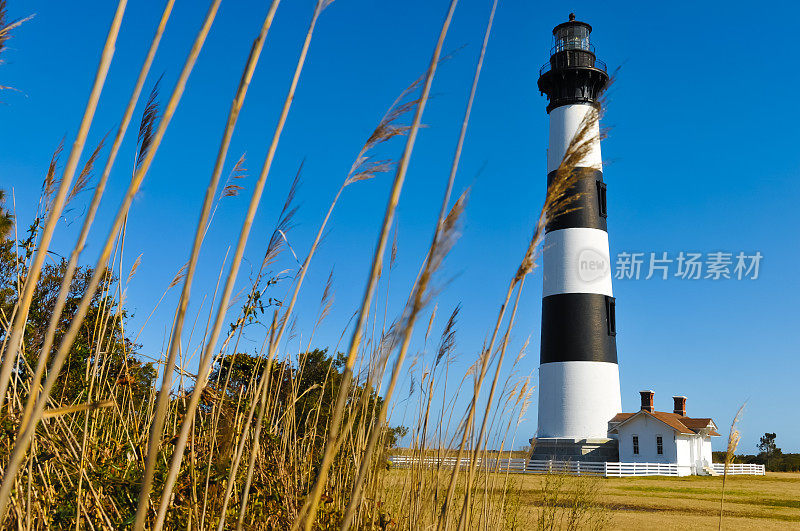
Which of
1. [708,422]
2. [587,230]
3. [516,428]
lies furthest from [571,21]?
[516,428]

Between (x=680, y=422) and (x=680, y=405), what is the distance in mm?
2775

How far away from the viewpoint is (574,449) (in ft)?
47.7

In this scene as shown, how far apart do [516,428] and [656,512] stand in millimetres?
6056

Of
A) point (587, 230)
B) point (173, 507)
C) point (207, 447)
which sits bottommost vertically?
point (173, 507)

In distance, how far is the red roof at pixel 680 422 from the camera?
1798cm

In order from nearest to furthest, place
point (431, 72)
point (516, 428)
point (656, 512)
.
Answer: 1. point (431, 72)
2. point (516, 428)
3. point (656, 512)

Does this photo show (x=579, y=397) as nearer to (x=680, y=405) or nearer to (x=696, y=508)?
(x=696, y=508)

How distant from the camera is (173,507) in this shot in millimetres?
1771

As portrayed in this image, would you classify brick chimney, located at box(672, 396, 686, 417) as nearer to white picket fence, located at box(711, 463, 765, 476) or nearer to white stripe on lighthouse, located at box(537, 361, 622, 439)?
white picket fence, located at box(711, 463, 765, 476)

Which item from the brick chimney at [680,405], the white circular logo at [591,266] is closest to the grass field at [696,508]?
the white circular logo at [591,266]

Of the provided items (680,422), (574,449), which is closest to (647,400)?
(680,422)

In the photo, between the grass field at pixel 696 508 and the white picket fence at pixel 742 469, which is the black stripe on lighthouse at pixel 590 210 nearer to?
the grass field at pixel 696 508

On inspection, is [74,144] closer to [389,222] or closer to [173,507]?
[389,222]

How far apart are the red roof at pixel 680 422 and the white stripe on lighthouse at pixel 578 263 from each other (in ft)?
15.8
